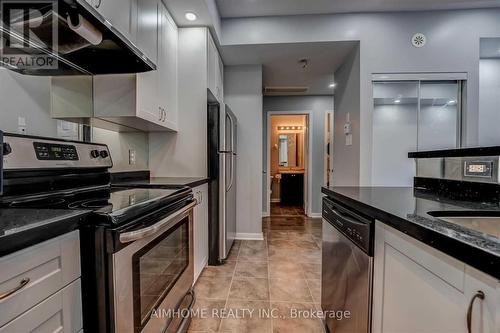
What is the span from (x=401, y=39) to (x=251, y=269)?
303 centimetres

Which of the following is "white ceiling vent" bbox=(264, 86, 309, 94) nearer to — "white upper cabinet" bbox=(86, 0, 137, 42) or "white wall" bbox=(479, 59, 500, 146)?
"white wall" bbox=(479, 59, 500, 146)

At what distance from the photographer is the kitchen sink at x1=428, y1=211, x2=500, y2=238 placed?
877 millimetres

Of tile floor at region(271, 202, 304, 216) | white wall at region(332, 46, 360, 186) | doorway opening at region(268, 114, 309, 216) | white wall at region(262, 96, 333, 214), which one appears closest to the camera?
white wall at region(332, 46, 360, 186)

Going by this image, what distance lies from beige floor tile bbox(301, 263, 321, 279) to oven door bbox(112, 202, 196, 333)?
4.03ft

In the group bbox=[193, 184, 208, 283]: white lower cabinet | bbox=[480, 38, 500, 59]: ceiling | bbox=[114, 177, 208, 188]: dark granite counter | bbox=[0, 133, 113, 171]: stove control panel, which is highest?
bbox=[480, 38, 500, 59]: ceiling

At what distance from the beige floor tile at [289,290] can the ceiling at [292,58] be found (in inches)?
101

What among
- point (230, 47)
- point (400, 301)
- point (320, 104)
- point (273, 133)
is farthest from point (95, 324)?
point (273, 133)

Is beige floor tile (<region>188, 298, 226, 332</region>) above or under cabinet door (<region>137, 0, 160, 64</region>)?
under

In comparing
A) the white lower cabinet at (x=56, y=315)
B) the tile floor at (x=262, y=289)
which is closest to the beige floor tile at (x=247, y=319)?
the tile floor at (x=262, y=289)

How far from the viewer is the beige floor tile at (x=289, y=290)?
6.16ft

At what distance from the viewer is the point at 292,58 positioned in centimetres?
311

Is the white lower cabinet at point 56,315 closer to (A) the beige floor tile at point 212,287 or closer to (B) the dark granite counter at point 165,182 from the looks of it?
(B) the dark granite counter at point 165,182

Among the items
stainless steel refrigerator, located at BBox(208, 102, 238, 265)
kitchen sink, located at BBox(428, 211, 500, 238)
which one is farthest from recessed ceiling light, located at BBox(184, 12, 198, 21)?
kitchen sink, located at BBox(428, 211, 500, 238)

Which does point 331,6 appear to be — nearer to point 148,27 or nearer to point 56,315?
point 148,27
